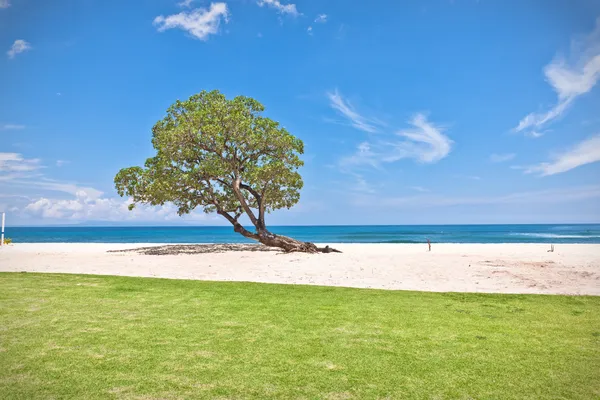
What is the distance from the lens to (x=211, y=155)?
2592 centimetres

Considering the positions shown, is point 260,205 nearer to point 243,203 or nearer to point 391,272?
point 243,203

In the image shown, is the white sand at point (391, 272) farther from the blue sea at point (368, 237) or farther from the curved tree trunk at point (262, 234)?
the blue sea at point (368, 237)

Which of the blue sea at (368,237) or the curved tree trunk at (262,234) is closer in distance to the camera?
the curved tree trunk at (262,234)

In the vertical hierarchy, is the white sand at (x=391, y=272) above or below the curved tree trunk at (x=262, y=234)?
below

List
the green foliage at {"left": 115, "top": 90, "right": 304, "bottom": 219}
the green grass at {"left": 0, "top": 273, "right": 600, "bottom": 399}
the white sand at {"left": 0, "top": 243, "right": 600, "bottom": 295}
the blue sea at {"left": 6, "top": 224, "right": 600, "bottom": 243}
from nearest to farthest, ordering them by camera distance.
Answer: the green grass at {"left": 0, "top": 273, "right": 600, "bottom": 399} → the white sand at {"left": 0, "top": 243, "right": 600, "bottom": 295} → the green foliage at {"left": 115, "top": 90, "right": 304, "bottom": 219} → the blue sea at {"left": 6, "top": 224, "right": 600, "bottom": 243}

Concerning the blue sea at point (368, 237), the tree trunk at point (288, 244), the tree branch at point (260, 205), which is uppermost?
the tree branch at point (260, 205)

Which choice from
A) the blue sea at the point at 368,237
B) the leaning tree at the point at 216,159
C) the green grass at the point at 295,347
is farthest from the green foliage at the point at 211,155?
the blue sea at the point at 368,237

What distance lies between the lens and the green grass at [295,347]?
4.21 meters

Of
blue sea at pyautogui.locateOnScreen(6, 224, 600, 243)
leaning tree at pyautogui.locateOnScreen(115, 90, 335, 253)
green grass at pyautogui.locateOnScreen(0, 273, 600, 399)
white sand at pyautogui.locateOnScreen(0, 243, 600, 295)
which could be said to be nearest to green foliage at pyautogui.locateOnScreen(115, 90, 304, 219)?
leaning tree at pyautogui.locateOnScreen(115, 90, 335, 253)

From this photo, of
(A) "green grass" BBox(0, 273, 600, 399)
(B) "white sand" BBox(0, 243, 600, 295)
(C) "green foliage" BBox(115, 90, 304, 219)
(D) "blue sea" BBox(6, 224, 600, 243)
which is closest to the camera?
(A) "green grass" BBox(0, 273, 600, 399)

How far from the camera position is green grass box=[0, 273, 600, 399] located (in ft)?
13.8

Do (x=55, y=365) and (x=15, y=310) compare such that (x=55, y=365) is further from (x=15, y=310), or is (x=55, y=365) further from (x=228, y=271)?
(x=228, y=271)

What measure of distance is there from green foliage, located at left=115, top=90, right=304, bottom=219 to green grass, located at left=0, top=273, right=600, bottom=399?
15884 millimetres

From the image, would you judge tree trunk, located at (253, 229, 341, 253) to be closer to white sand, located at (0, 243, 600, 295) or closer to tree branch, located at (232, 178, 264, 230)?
tree branch, located at (232, 178, 264, 230)
